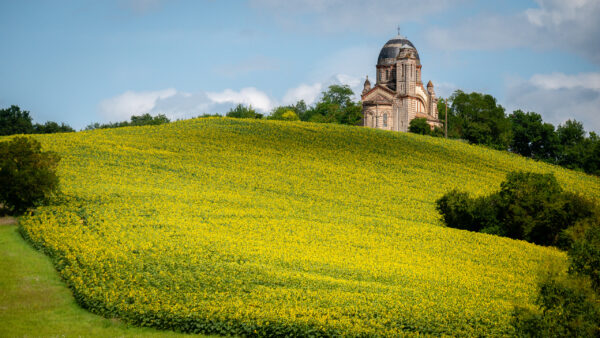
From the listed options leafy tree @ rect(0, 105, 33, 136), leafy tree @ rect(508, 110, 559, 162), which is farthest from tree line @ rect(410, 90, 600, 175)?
leafy tree @ rect(0, 105, 33, 136)

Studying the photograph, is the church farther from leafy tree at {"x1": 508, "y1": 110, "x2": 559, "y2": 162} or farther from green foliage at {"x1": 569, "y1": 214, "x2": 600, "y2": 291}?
green foliage at {"x1": 569, "y1": 214, "x2": 600, "y2": 291}

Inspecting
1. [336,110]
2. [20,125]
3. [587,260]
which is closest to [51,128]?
[20,125]

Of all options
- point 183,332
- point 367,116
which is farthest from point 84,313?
point 367,116

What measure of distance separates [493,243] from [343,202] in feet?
42.7

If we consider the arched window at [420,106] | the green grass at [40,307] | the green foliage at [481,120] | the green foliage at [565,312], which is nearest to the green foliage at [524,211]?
the green foliage at [565,312]

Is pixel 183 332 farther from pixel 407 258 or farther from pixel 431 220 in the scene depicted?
pixel 431 220

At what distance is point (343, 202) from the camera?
45.6 m

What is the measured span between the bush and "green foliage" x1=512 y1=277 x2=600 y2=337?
3009 centimetres

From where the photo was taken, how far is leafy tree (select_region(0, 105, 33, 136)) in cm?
10403

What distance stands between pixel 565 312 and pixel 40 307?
20.8m

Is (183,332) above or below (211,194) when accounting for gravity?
below

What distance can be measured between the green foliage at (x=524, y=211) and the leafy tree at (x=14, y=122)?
89107mm

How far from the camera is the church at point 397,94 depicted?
111819 millimetres

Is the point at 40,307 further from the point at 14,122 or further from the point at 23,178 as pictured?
the point at 14,122
